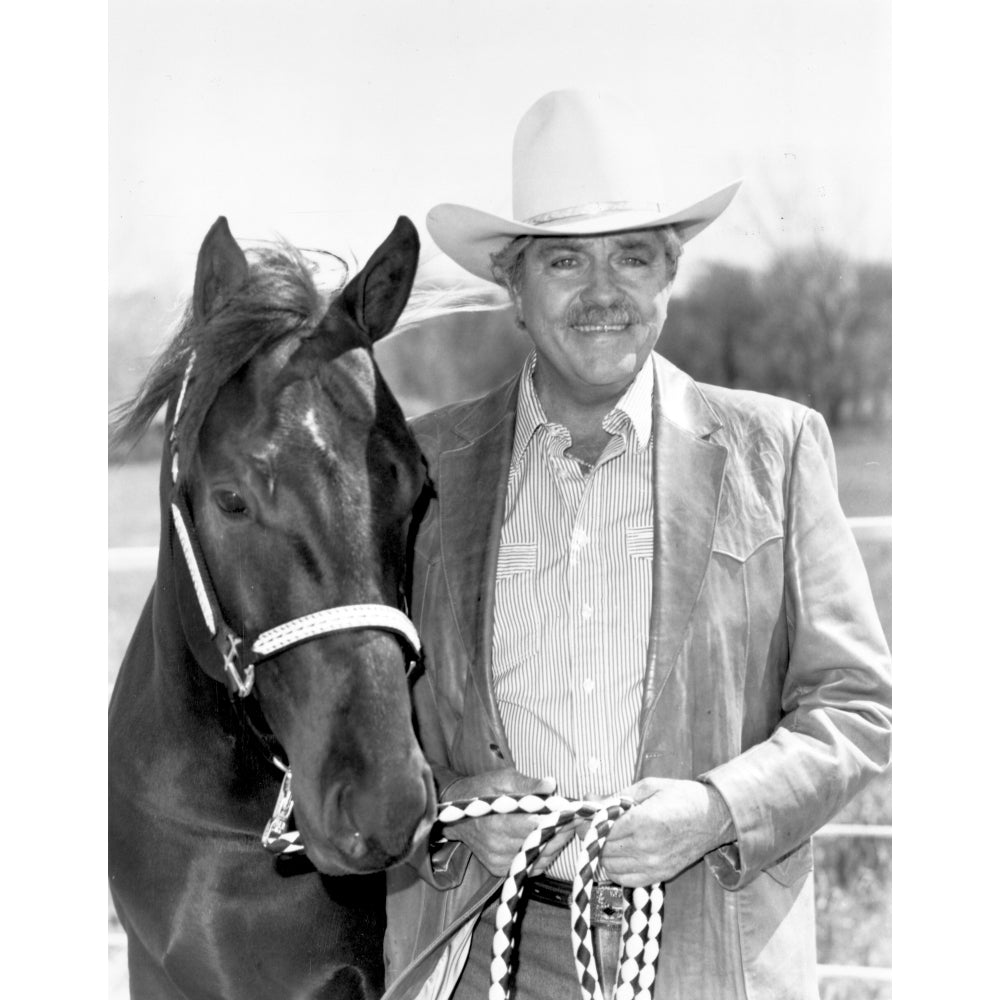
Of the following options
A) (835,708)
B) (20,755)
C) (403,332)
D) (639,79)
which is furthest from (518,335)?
(20,755)

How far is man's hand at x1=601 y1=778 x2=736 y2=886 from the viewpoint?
1673 mm

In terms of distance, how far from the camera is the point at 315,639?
158 centimetres

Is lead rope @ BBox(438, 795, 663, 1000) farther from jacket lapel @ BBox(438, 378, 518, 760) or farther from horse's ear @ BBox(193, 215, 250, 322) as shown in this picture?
horse's ear @ BBox(193, 215, 250, 322)

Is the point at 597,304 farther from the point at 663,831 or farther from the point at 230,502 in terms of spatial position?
the point at 663,831

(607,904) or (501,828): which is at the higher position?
(501,828)

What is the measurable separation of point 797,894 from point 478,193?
1.42 m

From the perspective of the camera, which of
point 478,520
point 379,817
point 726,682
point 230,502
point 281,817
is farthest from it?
point 478,520

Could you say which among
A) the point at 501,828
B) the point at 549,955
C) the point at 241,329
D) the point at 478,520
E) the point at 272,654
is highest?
the point at 241,329

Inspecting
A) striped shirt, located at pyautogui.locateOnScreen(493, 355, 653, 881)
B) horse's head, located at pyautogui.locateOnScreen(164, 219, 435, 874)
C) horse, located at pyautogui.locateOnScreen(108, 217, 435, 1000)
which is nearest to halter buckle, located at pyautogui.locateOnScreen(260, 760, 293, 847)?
horse, located at pyautogui.locateOnScreen(108, 217, 435, 1000)

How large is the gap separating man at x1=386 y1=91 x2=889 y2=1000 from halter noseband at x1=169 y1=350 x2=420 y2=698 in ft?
0.95

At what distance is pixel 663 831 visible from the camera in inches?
66.0

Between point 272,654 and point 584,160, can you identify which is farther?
point 584,160

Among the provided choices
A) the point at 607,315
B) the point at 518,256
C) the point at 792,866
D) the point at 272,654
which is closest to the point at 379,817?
the point at 272,654

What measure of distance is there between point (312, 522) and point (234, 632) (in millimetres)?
227
